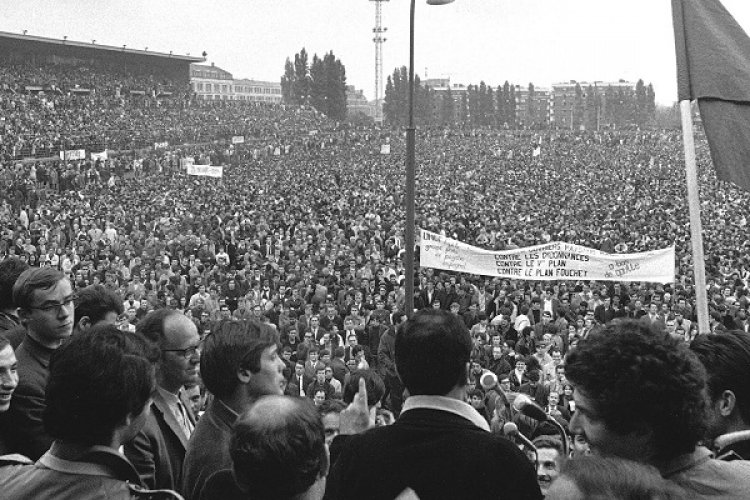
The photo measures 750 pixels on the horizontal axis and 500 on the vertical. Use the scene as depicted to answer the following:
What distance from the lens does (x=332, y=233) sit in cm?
2016

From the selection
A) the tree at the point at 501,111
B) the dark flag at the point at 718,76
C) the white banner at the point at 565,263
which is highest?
the tree at the point at 501,111

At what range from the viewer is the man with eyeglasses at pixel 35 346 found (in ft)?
9.70

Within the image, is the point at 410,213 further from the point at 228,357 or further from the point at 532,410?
the point at 532,410

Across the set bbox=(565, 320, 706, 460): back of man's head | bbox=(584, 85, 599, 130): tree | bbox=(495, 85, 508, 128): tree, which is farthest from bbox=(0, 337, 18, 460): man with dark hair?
bbox=(584, 85, 599, 130): tree

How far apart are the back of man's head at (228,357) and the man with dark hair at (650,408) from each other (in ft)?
4.13

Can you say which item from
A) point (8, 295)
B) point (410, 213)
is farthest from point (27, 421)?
point (410, 213)

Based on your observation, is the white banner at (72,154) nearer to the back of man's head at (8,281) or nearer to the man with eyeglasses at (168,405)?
the back of man's head at (8,281)

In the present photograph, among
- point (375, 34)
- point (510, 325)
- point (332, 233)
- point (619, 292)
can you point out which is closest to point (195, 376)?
point (510, 325)

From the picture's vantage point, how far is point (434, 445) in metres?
2.26

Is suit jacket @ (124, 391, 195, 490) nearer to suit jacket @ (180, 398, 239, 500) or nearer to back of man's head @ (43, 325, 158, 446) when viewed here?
suit jacket @ (180, 398, 239, 500)

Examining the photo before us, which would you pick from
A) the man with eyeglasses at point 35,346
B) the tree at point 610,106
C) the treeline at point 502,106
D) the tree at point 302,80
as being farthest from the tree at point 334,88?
the man with eyeglasses at point 35,346

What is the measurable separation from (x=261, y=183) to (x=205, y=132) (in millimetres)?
15985

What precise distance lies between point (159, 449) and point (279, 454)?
40.3 inches

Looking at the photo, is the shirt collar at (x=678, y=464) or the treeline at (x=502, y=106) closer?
the shirt collar at (x=678, y=464)
